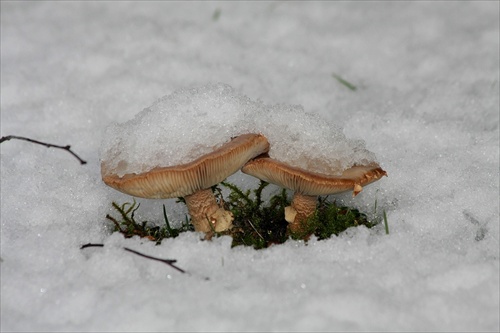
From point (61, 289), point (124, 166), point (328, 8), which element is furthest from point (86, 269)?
point (328, 8)

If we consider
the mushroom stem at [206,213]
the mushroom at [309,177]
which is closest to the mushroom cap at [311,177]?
the mushroom at [309,177]

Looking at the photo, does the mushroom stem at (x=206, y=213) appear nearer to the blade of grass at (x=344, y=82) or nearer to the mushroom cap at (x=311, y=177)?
the mushroom cap at (x=311, y=177)

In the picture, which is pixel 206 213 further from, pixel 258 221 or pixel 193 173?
pixel 193 173

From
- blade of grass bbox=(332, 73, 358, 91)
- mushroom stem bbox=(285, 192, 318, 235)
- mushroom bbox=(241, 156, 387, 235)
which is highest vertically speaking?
mushroom bbox=(241, 156, 387, 235)

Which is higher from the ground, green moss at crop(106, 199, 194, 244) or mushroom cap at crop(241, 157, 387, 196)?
mushroom cap at crop(241, 157, 387, 196)

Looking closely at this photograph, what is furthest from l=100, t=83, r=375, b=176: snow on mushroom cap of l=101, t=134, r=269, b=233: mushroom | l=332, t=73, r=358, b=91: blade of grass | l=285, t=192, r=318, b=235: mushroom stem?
l=332, t=73, r=358, b=91: blade of grass

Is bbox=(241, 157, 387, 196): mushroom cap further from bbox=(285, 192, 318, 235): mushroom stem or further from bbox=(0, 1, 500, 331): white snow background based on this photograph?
bbox=(0, 1, 500, 331): white snow background

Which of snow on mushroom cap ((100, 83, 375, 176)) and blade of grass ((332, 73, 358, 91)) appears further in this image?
blade of grass ((332, 73, 358, 91))
